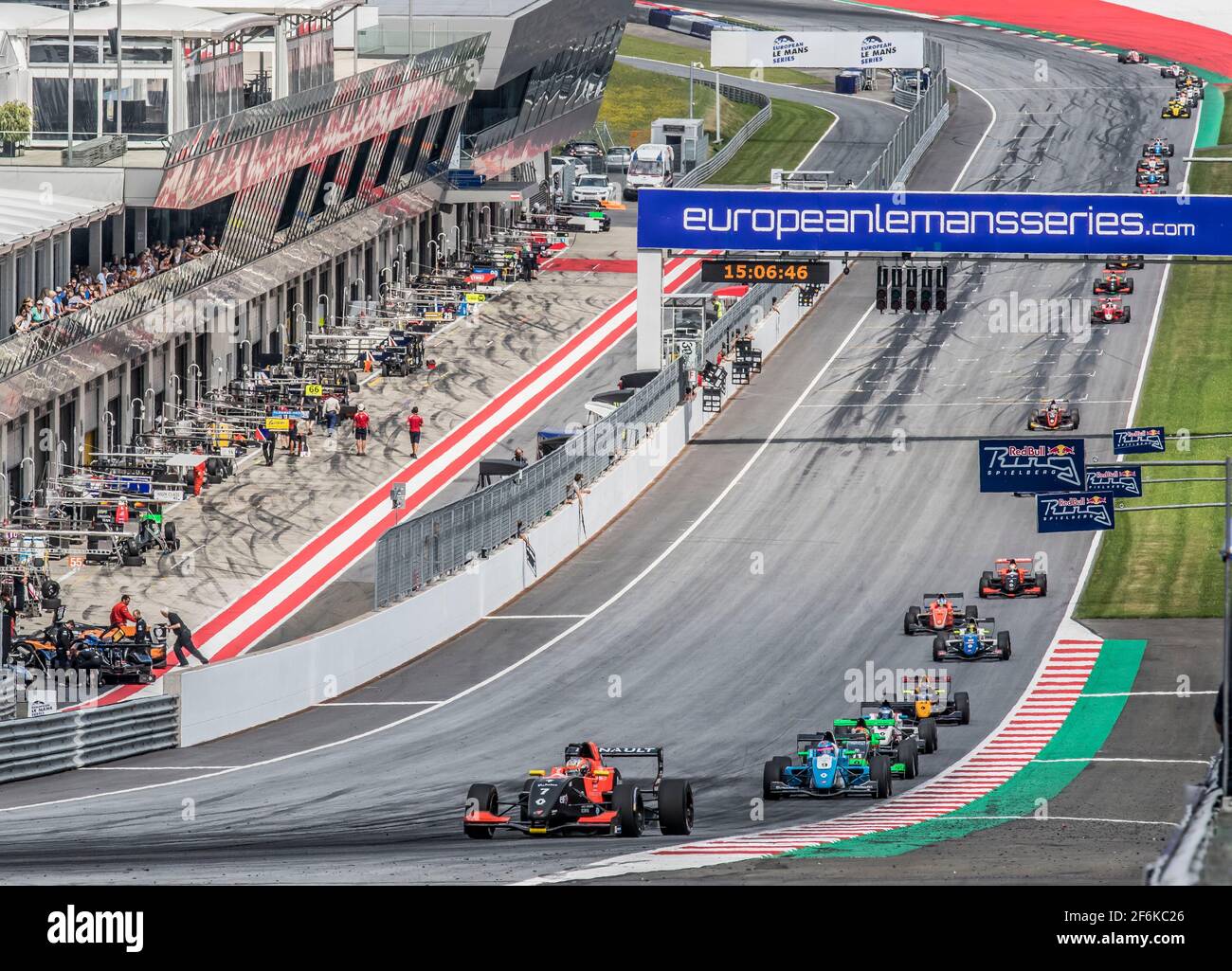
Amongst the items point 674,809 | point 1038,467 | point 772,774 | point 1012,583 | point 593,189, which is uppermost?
point 593,189

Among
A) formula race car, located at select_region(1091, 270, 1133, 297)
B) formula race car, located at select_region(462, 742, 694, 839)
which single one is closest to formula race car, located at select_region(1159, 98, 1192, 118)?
formula race car, located at select_region(1091, 270, 1133, 297)

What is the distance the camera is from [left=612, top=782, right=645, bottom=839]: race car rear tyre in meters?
22.2

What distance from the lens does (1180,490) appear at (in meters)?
47.1

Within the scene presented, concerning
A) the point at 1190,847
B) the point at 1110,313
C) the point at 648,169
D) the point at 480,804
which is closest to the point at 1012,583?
the point at 480,804

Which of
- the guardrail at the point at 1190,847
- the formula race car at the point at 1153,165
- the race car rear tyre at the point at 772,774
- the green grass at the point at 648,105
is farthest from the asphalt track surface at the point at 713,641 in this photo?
the green grass at the point at 648,105

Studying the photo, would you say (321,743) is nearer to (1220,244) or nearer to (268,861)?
(268,861)

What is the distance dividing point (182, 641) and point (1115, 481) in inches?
575

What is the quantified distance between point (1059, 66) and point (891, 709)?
79882mm

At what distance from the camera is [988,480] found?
3083 centimetres

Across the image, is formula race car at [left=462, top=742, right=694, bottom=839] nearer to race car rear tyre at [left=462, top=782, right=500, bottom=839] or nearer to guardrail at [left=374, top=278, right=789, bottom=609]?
race car rear tyre at [left=462, top=782, right=500, bottom=839]

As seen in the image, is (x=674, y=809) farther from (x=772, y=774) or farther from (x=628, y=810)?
(x=772, y=774)

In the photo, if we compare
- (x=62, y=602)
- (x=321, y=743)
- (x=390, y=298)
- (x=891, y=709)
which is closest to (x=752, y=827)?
(x=891, y=709)

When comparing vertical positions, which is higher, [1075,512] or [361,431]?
[1075,512]

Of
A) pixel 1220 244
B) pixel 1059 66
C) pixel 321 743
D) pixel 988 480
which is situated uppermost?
pixel 1059 66
